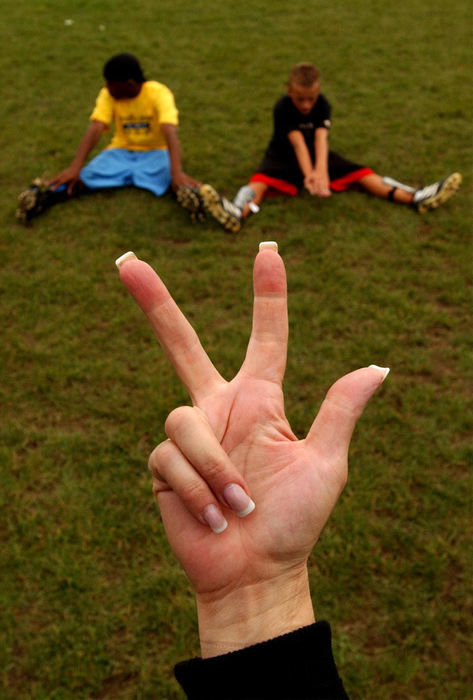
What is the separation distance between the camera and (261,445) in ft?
4.82

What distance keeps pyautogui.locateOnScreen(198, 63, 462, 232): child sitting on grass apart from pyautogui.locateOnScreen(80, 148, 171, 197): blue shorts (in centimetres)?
80

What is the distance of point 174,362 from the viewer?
1.54 meters

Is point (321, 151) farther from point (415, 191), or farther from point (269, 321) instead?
point (269, 321)

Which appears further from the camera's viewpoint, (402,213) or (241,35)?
(241,35)

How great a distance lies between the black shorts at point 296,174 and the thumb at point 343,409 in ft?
13.5

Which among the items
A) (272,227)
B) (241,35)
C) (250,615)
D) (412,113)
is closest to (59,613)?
(250,615)

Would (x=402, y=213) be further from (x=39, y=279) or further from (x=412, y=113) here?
(x=39, y=279)

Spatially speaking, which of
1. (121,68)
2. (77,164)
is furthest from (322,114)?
(77,164)

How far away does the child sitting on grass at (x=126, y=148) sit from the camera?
5000 millimetres

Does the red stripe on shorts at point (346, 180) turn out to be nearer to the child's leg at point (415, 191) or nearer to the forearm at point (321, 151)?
the child's leg at point (415, 191)

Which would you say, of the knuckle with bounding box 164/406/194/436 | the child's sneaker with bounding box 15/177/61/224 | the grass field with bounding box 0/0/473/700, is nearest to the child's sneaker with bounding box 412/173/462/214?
the grass field with bounding box 0/0/473/700

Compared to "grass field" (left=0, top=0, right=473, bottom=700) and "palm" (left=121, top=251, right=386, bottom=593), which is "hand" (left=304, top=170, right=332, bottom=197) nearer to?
"grass field" (left=0, top=0, right=473, bottom=700)

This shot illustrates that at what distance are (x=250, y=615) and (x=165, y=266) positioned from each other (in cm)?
338

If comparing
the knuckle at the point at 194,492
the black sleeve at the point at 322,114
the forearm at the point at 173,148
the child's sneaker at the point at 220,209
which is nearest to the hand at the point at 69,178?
the forearm at the point at 173,148
